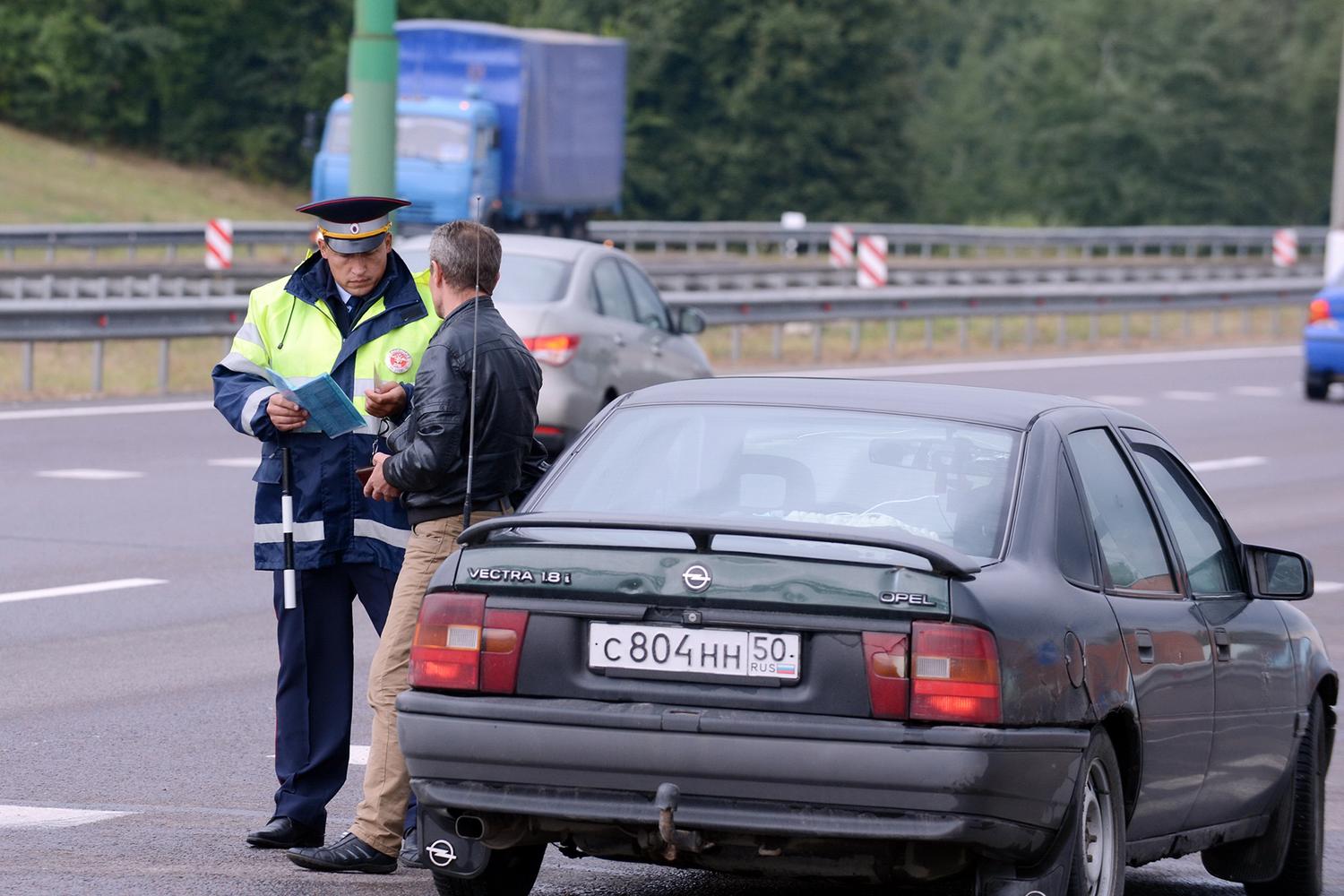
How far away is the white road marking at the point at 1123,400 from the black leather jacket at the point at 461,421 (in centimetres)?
1851

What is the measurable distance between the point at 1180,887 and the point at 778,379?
185 cm

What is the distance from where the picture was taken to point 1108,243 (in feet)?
187

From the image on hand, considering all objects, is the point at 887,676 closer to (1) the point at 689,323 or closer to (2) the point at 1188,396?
(1) the point at 689,323

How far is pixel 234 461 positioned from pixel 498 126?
24.5 metres

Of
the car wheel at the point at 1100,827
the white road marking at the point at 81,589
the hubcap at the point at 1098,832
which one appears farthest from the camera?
the white road marking at the point at 81,589

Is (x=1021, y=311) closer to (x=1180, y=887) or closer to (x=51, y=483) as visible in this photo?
(x=51, y=483)

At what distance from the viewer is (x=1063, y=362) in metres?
30.7

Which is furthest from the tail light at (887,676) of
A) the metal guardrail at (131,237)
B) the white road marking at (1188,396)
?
the metal guardrail at (131,237)

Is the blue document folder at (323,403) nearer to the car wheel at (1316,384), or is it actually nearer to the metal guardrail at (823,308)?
the metal guardrail at (823,308)

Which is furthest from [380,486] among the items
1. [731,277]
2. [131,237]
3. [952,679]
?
[131,237]

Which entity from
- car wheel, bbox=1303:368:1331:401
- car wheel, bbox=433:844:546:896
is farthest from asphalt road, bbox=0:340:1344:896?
car wheel, bbox=1303:368:1331:401

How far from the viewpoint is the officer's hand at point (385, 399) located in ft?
21.3

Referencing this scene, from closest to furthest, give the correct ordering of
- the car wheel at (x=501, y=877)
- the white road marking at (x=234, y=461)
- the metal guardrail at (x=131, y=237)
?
the car wheel at (x=501, y=877) < the white road marking at (x=234, y=461) < the metal guardrail at (x=131, y=237)

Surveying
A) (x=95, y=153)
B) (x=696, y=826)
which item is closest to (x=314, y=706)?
(x=696, y=826)
